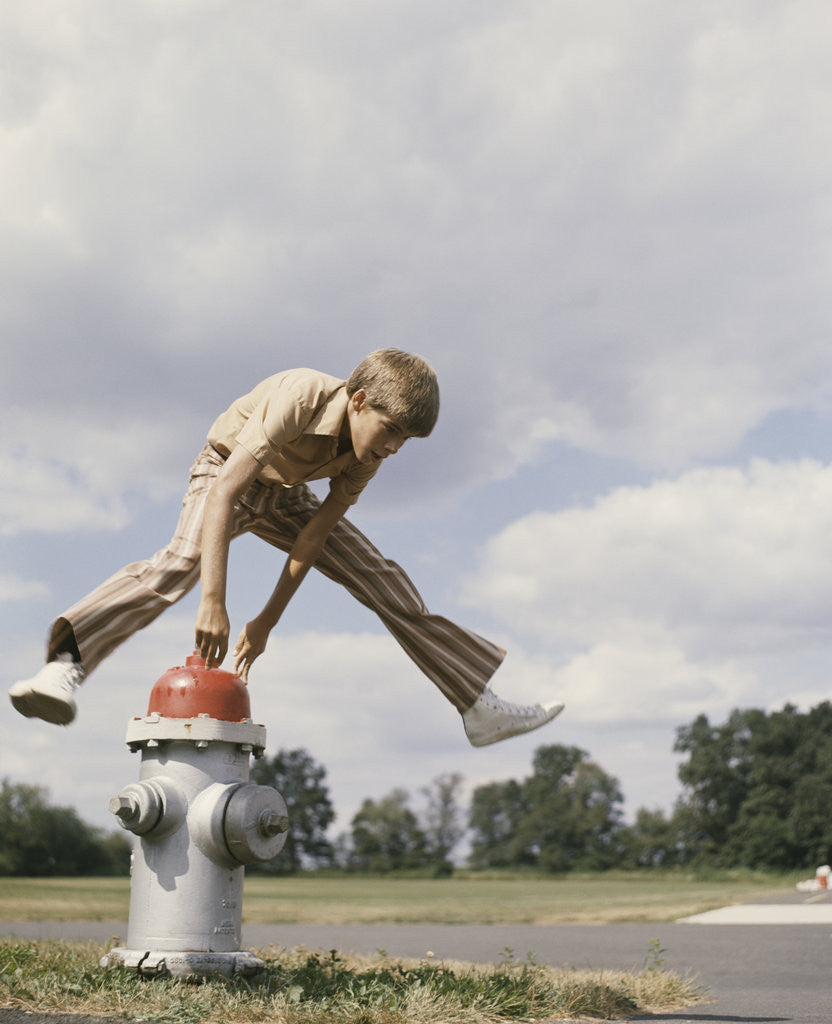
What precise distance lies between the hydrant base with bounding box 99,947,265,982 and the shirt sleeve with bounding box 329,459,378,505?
205 centimetres

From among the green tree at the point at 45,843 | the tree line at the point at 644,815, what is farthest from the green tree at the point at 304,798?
the green tree at the point at 45,843

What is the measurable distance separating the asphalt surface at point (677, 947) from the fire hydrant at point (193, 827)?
556 millimetres

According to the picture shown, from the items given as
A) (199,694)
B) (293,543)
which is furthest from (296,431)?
(199,694)

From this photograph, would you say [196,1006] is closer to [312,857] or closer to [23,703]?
[23,703]

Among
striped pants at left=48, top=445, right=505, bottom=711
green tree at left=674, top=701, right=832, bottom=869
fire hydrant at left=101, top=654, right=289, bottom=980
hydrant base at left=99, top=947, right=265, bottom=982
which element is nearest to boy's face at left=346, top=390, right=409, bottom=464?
striped pants at left=48, top=445, right=505, bottom=711

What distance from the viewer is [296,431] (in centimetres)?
417

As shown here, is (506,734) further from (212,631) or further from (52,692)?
(52,692)

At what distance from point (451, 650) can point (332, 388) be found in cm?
148

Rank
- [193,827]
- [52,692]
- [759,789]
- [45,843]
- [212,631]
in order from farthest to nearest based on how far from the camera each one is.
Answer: [759,789]
[45,843]
[212,631]
[193,827]
[52,692]

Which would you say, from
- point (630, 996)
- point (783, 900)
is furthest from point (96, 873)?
point (630, 996)

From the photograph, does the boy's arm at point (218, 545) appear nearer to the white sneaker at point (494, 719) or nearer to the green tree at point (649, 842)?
the white sneaker at point (494, 719)

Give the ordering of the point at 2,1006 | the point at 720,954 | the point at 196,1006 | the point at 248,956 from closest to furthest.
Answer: the point at 196,1006
the point at 2,1006
the point at 248,956
the point at 720,954

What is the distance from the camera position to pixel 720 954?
7609mm

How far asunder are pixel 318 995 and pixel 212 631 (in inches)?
60.8
